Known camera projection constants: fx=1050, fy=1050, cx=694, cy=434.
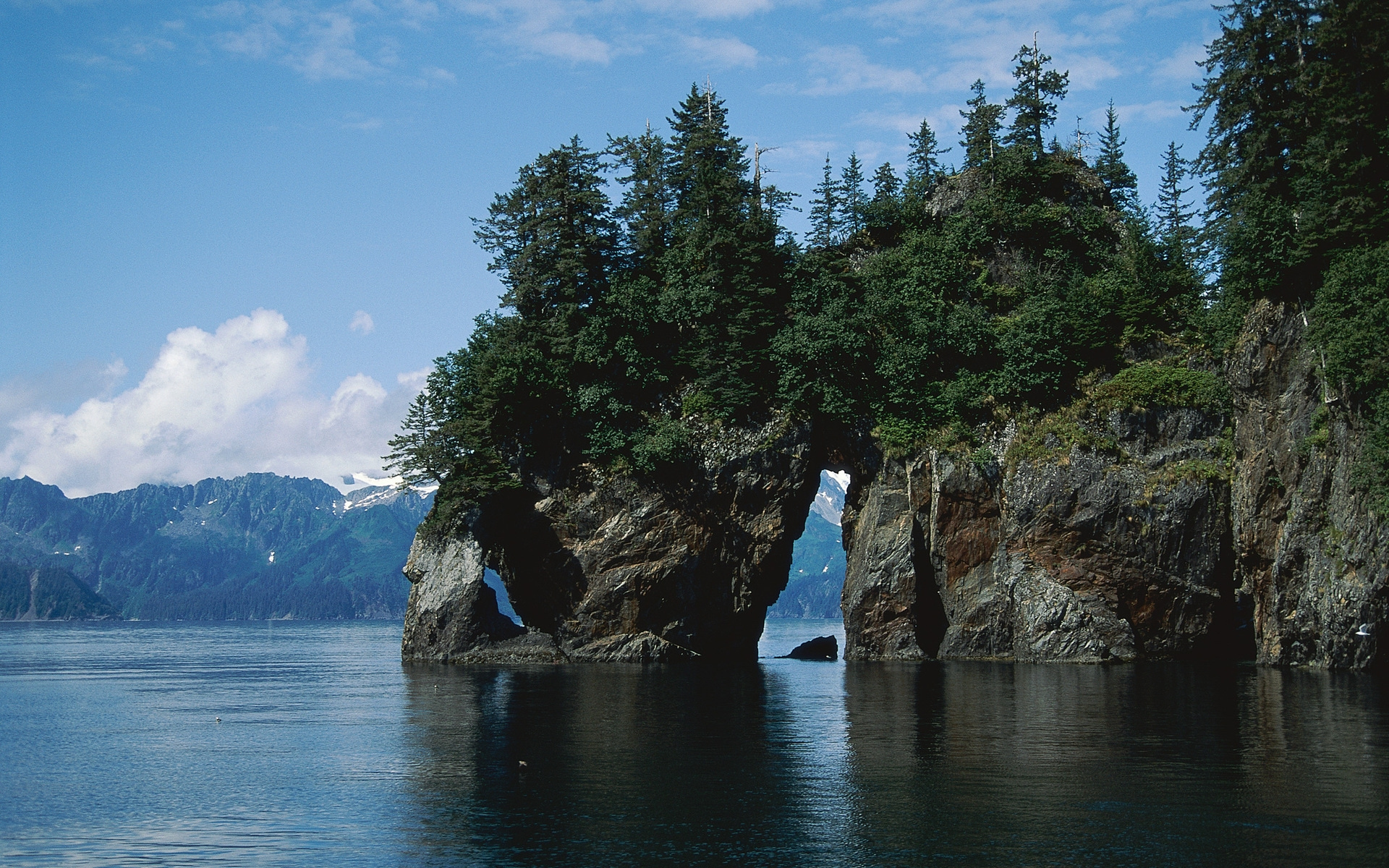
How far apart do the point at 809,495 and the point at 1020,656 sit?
17.2 metres

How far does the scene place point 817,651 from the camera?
7956cm

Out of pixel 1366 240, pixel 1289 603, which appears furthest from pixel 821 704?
pixel 1366 240

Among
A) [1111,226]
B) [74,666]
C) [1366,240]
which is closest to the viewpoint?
[1366,240]

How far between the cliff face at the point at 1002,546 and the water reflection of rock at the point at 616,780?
64.7ft

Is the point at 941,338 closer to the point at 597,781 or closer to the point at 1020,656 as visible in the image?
the point at 1020,656

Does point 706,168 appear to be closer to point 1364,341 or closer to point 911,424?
point 911,424

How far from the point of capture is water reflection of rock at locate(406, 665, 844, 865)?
20.4 meters

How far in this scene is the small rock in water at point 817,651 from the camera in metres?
78.8

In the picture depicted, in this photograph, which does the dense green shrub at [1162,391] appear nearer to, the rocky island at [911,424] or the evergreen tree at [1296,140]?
the rocky island at [911,424]

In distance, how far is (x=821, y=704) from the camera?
1706 inches

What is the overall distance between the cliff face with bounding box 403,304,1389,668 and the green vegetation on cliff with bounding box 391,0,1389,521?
2336 millimetres

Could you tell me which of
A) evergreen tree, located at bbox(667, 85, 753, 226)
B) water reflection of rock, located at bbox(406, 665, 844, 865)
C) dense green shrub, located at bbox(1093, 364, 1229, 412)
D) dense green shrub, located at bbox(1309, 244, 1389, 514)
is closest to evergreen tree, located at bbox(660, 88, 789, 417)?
evergreen tree, located at bbox(667, 85, 753, 226)

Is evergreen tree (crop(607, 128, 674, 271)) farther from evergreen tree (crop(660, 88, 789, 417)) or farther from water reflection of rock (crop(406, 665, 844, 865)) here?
water reflection of rock (crop(406, 665, 844, 865))

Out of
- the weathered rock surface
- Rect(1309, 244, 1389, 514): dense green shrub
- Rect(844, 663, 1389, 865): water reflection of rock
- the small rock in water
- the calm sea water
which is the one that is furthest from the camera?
the small rock in water
